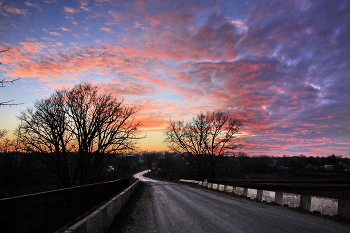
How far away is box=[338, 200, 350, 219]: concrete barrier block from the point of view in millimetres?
8359

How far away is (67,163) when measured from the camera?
29.9 metres

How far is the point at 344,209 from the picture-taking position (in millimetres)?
8508

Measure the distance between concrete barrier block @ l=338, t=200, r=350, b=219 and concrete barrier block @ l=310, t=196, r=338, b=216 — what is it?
171mm

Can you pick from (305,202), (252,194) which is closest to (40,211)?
(305,202)

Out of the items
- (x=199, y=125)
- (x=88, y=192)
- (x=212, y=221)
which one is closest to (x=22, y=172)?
(x=88, y=192)

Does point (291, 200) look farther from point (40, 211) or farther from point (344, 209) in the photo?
point (40, 211)

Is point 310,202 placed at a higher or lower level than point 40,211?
lower

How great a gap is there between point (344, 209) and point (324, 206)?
3.18 feet

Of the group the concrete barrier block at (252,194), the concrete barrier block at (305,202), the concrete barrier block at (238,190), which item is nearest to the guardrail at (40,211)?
the concrete barrier block at (305,202)

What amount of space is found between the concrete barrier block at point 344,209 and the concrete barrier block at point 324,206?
171mm

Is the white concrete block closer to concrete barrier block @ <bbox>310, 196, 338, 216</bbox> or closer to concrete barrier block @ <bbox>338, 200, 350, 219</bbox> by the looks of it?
concrete barrier block @ <bbox>310, 196, 338, 216</bbox>

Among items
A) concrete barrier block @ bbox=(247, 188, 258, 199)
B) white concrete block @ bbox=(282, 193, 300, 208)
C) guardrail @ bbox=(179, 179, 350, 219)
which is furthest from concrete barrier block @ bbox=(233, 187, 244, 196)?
white concrete block @ bbox=(282, 193, 300, 208)

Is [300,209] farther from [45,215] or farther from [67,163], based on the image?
[67,163]

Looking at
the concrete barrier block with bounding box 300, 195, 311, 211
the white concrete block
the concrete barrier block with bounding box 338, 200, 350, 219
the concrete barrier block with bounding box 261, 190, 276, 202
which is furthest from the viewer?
the concrete barrier block with bounding box 261, 190, 276, 202
